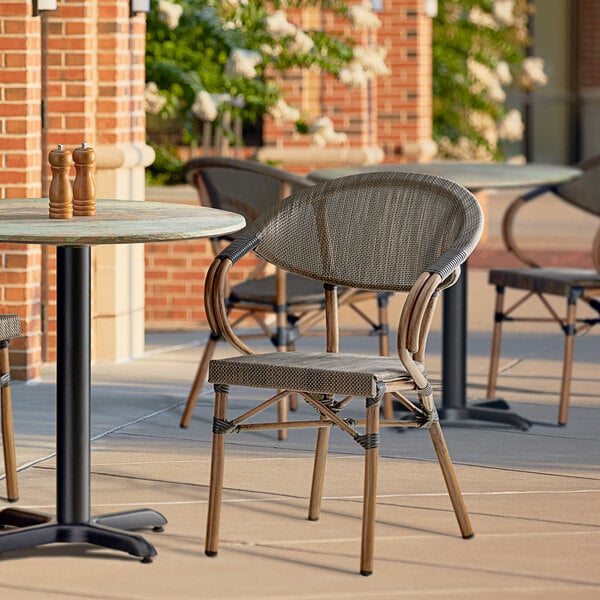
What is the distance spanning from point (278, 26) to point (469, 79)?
5.39m

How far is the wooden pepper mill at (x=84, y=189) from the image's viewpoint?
14.7 feet

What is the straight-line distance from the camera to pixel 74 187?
177 inches

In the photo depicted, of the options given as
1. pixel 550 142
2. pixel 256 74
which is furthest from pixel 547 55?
pixel 256 74

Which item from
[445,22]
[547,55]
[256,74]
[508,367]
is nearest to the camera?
[508,367]

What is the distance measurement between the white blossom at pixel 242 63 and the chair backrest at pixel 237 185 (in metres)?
2.77

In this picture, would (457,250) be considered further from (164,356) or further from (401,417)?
(164,356)

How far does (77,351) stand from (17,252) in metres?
2.56

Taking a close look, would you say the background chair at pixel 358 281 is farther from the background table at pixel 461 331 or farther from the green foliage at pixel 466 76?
the green foliage at pixel 466 76

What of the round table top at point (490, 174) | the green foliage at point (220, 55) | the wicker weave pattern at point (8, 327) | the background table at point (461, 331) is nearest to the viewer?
the wicker weave pattern at point (8, 327)

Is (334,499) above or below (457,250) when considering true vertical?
below

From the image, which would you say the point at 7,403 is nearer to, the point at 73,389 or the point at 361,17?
the point at 73,389

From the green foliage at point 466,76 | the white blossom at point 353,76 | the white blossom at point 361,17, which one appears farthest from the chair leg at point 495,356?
the green foliage at point 466,76

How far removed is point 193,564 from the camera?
14.1ft

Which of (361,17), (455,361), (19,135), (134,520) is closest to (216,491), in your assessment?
(134,520)
